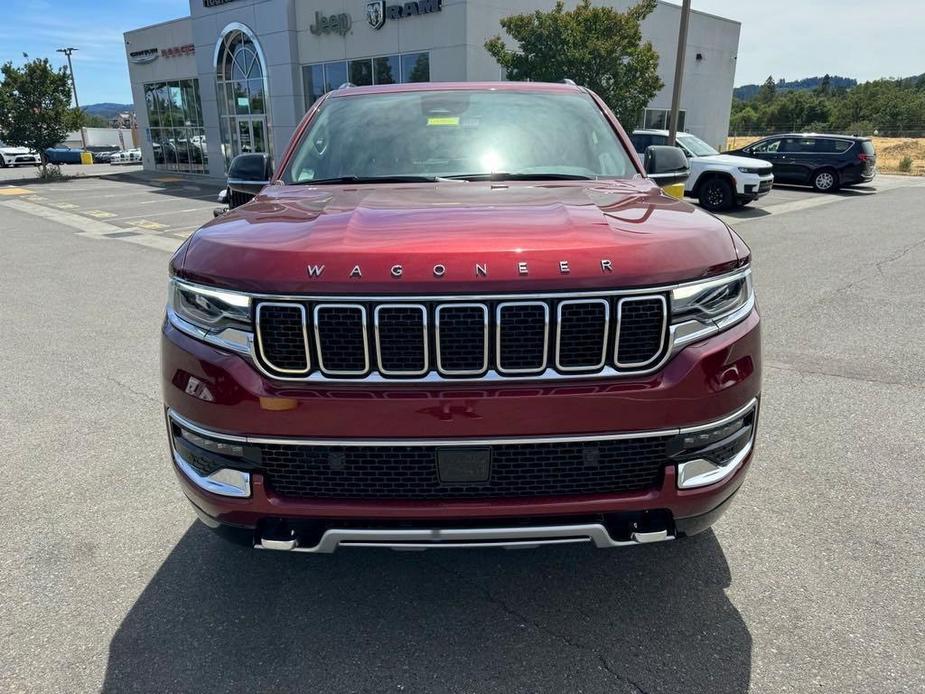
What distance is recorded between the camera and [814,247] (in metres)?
10.9

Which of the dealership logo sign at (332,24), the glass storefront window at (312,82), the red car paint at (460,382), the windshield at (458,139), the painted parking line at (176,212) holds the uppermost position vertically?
the dealership logo sign at (332,24)

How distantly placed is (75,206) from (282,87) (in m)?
9.04

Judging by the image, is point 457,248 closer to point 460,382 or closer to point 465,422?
point 460,382

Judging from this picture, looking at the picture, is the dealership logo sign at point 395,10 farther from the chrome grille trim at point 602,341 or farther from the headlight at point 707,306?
the chrome grille trim at point 602,341

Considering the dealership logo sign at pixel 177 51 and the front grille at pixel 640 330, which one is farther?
the dealership logo sign at pixel 177 51

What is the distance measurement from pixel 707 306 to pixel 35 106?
35.2 m

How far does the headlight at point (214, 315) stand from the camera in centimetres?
202

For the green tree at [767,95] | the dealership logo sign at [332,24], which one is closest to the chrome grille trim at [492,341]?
the dealership logo sign at [332,24]

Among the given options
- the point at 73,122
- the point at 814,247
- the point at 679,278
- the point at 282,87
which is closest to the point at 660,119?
the point at 282,87

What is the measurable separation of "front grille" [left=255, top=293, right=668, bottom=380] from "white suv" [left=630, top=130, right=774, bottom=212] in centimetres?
1378

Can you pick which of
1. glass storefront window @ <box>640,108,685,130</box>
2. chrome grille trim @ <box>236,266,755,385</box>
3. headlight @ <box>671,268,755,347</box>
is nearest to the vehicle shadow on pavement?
chrome grille trim @ <box>236,266,755,385</box>

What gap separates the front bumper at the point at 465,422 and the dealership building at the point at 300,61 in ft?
59.9

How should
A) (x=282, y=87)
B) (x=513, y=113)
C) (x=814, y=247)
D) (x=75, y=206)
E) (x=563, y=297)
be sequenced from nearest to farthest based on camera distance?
A: (x=563, y=297) → (x=513, y=113) → (x=814, y=247) → (x=75, y=206) → (x=282, y=87)

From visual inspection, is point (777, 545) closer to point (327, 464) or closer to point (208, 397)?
point (327, 464)
